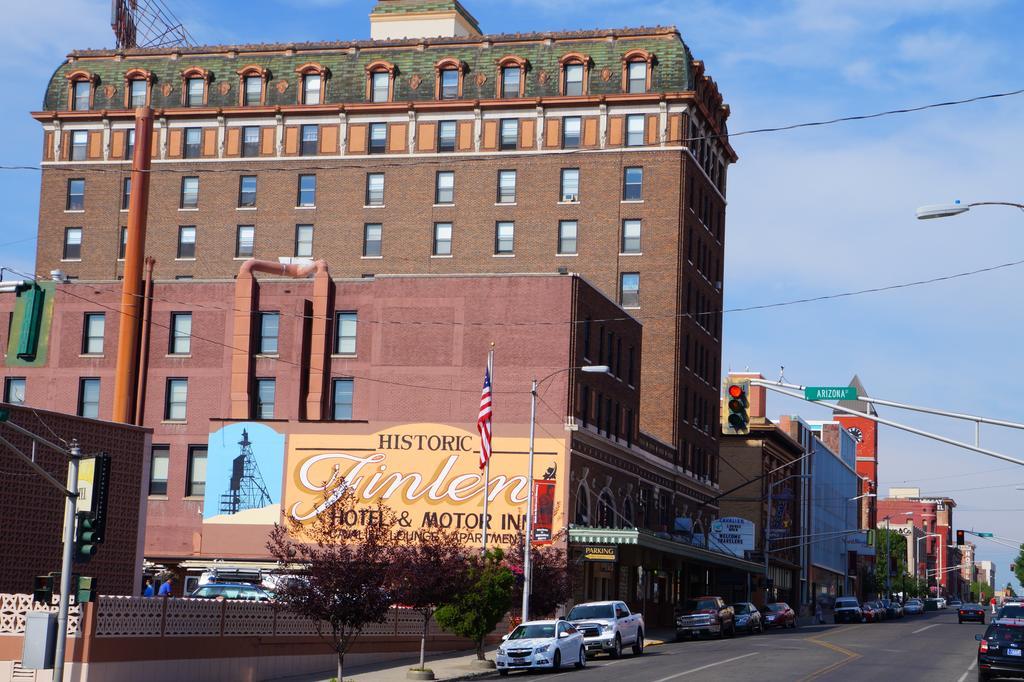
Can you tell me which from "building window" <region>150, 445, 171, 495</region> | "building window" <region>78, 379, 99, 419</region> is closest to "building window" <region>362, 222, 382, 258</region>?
"building window" <region>150, 445, 171, 495</region>

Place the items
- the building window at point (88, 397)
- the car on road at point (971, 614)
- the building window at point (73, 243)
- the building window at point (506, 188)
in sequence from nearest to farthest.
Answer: the building window at point (88, 397) < the building window at point (506, 188) < the building window at point (73, 243) < the car on road at point (971, 614)

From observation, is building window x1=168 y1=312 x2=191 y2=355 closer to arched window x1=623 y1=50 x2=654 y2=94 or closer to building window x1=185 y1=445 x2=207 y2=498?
building window x1=185 y1=445 x2=207 y2=498

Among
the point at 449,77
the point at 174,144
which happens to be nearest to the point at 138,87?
the point at 174,144

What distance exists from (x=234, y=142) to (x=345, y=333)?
1017 inches

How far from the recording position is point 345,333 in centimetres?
6700

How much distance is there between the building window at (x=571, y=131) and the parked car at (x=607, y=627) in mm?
39469

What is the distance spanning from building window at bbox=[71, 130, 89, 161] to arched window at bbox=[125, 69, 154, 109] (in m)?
3.35

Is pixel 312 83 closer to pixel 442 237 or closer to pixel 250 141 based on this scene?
pixel 250 141

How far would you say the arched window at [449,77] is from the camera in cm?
8581

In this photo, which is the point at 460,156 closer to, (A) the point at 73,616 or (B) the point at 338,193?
(B) the point at 338,193

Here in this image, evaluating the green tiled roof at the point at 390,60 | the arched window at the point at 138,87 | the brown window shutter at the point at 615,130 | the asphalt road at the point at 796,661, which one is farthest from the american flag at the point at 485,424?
the arched window at the point at 138,87

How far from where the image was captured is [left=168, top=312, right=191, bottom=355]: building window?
6900 cm

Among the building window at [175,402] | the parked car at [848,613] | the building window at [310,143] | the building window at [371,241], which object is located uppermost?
the building window at [310,143]

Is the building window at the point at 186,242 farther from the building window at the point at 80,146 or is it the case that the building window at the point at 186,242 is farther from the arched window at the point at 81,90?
the arched window at the point at 81,90
